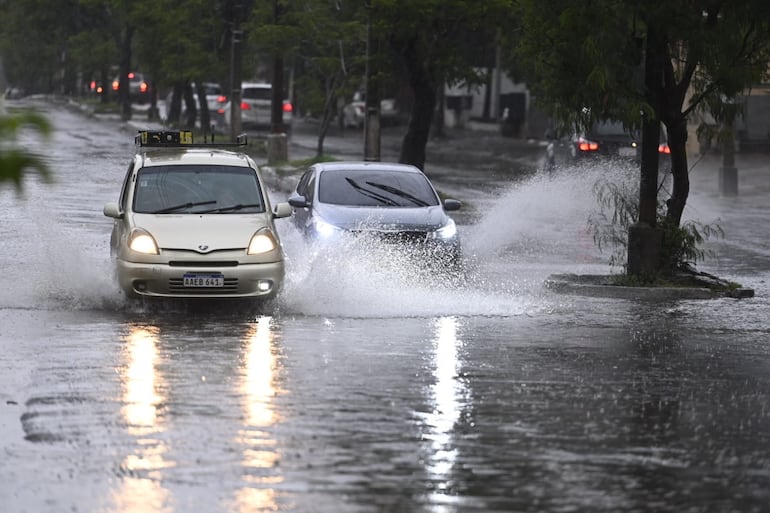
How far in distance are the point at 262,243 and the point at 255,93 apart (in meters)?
46.2

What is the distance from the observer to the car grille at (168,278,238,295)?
1440 cm

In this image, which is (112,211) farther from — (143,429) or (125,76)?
(125,76)

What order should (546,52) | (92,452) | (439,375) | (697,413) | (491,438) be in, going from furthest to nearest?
(546,52)
(439,375)
(697,413)
(491,438)
(92,452)

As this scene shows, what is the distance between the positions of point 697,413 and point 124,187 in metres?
7.71

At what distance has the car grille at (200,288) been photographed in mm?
14398

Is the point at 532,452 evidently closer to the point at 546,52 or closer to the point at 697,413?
the point at 697,413

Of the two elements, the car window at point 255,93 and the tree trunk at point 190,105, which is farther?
the car window at point 255,93

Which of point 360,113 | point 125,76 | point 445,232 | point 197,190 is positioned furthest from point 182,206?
point 125,76

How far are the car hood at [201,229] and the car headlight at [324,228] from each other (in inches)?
93.0

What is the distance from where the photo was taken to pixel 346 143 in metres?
55.3

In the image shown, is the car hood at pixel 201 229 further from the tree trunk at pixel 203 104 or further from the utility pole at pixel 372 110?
the tree trunk at pixel 203 104

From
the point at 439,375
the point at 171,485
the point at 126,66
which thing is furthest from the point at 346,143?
the point at 171,485

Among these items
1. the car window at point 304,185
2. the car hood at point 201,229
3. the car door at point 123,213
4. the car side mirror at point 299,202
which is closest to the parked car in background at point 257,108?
the car window at point 304,185

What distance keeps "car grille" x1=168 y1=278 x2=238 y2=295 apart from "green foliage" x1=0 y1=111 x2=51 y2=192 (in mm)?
9477
